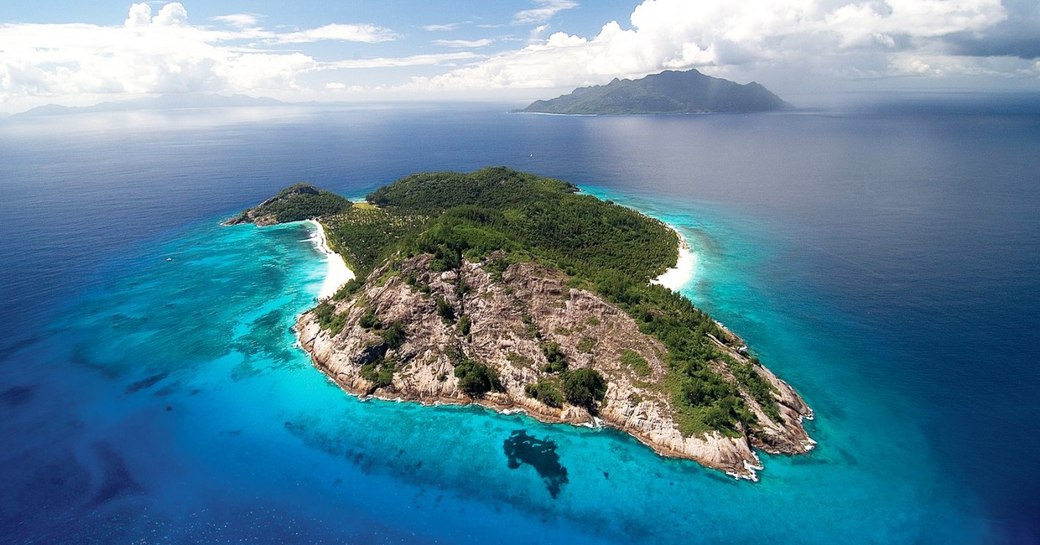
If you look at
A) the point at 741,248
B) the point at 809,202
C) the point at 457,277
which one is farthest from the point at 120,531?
the point at 809,202

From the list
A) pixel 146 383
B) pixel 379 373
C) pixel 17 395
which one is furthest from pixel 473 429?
pixel 17 395

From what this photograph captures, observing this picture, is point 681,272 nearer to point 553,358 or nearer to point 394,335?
point 553,358

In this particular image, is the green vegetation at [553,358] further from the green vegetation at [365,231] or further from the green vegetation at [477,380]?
the green vegetation at [365,231]

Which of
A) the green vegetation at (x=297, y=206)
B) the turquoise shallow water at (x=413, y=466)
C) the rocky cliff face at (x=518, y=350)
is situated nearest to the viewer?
the turquoise shallow water at (x=413, y=466)

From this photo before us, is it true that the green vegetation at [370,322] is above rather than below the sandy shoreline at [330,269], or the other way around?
above

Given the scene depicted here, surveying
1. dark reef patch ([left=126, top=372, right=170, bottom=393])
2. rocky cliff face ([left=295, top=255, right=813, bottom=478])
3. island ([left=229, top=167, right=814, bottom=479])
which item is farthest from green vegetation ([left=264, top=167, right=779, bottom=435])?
dark reef patch ([left=126, top=372, right=170, bottom=393])

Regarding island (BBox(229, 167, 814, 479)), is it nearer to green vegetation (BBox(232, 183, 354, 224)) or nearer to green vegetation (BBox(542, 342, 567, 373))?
green vegetation (BBox(542, 342, 567, 373))

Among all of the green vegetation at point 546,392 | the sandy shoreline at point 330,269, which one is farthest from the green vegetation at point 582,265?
the sandy shoreline at point 330,269
